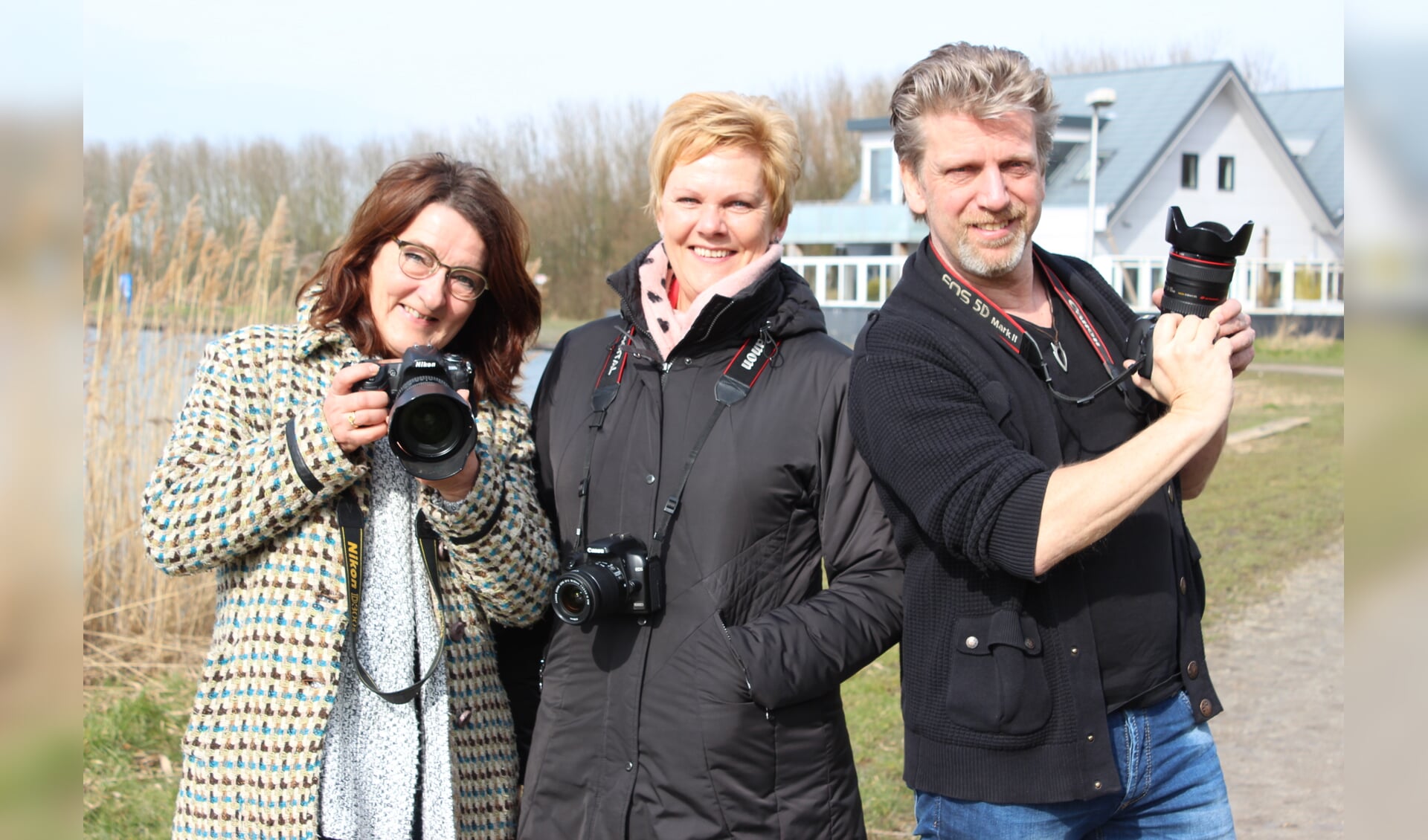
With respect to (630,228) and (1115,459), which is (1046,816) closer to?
(1115,459)

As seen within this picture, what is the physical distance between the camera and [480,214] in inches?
106

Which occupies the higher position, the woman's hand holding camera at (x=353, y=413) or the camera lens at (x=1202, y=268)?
the camera lens at (x=1202, y=268)

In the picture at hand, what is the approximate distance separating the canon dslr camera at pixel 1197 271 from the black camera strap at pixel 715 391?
78cm

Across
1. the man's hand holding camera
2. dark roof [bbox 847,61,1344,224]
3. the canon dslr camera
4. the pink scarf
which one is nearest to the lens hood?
the canon dslr camera

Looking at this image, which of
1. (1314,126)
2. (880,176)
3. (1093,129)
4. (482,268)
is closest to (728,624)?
(482,268)

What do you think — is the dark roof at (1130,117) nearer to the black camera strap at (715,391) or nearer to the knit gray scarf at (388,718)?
the black camera strap at (715,391)

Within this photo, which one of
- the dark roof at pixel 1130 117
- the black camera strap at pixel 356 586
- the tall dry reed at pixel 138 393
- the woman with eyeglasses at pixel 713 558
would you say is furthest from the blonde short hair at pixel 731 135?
the dark roof at pixel 1130 117

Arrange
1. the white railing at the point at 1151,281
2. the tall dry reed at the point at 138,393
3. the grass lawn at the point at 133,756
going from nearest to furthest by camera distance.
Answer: the grass lawn at the point at 133,756, the tall dry reed at the point at 138,393, the white railing at the point at 1151,281

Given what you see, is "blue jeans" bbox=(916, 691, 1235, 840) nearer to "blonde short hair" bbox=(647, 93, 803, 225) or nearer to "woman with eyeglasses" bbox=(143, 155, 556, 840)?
"woman with eyeglasses" bbox=(143, 155, 556, 840)

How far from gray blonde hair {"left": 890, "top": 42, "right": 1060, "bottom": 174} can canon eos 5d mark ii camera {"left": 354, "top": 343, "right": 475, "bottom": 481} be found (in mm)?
996

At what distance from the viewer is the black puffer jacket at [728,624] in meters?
2.40

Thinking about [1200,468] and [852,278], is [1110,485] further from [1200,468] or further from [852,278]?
[852,278]

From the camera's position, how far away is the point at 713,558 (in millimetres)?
2465
